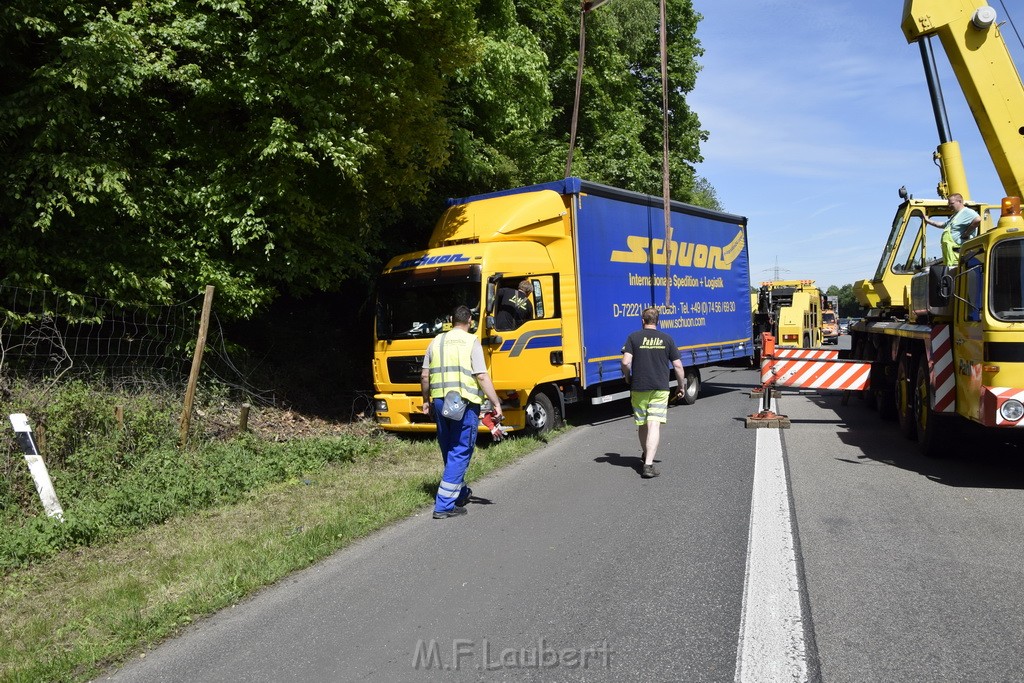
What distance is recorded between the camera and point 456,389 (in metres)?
6.81

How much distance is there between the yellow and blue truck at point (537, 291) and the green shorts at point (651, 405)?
255 centimetres

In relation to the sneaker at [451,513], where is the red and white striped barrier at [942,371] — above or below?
above

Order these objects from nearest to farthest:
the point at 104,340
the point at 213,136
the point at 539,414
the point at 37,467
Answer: the point at 37,467, the point at 104,340, the point at 213,136, the point at 539,414

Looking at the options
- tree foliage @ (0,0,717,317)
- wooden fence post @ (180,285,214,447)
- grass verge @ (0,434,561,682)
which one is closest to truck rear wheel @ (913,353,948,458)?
grass verge @ (0,434,561,682)

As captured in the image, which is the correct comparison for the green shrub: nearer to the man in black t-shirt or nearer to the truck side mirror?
the man in black t-shirt

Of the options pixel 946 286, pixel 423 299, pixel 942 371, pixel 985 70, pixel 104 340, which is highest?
pixel 985 70

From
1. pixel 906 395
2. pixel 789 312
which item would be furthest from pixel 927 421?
pixel 789 312

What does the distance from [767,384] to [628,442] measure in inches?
110

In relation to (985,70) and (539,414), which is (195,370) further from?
(985,70)

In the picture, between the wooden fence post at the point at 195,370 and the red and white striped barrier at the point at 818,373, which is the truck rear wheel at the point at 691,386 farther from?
the wooden fence post at the point at 195,370

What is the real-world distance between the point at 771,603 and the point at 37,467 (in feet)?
19.0

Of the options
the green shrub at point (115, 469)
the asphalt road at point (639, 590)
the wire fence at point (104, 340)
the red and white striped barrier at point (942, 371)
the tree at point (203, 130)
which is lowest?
the asphalt road at point (639, 590)

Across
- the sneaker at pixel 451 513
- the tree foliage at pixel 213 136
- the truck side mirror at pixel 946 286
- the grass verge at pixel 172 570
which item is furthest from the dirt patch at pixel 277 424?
the truck side mirror at pixel 946 286

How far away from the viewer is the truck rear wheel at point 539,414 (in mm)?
11141
